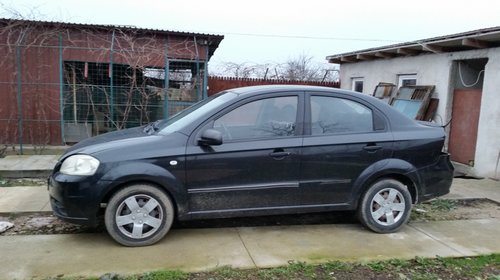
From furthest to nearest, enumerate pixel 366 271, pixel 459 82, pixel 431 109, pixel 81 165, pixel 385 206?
pixel 431 109
pixel 459 82
pixel 385 206
pixel 81 165
pixel 366 271

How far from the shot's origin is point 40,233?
4.74 metres

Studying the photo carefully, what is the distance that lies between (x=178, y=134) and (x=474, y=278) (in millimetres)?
3113

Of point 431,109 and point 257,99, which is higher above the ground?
point 257,99

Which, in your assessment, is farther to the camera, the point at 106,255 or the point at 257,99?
the point at 257,99

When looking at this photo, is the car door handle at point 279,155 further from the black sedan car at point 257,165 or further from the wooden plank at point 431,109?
the wooden plank at point 431,109

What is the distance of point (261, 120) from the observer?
182 inches

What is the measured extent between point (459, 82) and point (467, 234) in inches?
202

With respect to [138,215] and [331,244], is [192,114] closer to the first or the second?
[138,215]

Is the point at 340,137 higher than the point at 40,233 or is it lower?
higher

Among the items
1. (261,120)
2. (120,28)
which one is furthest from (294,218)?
(120,28)

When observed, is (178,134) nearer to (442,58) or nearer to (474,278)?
(474,278)

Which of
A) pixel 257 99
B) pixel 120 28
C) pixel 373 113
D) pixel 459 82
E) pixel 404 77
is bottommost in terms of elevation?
pixel 373 113

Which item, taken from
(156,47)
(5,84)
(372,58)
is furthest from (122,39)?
(372,58)

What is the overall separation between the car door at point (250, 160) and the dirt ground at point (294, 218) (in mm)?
699
